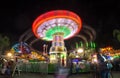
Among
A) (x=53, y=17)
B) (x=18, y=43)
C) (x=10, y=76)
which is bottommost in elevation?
(x=10, y=76)

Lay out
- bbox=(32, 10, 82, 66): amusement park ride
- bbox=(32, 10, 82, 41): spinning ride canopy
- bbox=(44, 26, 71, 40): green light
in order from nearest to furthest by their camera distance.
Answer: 1. bbox=(32, 10, 82, 41): spinning ride canopy
2. bbox=(32, 10, 82, 66): amusement park ride
3. bbox=(44, 26, 71, 40): green light

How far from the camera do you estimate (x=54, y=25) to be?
44188mm

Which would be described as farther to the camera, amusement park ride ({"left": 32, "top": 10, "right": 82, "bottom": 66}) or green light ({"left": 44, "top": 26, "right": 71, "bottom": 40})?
green light ({"left": 44, "top": 26, "right": 71, "bottom": 40})

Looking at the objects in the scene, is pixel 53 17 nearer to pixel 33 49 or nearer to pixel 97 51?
pixel 33 49

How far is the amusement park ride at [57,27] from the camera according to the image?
135 ft

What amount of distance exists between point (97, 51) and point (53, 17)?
32562 mm

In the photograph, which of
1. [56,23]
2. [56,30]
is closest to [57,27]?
[56,30]

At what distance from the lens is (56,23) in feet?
144

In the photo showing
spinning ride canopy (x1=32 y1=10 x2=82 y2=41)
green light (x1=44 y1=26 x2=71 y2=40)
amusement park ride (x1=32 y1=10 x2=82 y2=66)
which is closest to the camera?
spinning ride canopy (x1=32 y1=10 x2=82 y2=41)

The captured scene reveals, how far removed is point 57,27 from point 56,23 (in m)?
1.74

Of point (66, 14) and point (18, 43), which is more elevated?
point (66, 14)

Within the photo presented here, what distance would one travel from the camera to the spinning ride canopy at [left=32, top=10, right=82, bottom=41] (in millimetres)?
40938

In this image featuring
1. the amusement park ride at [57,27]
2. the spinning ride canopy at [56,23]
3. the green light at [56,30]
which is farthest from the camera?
the green light at [56,30]

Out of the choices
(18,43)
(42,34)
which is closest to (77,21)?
(42,34)
